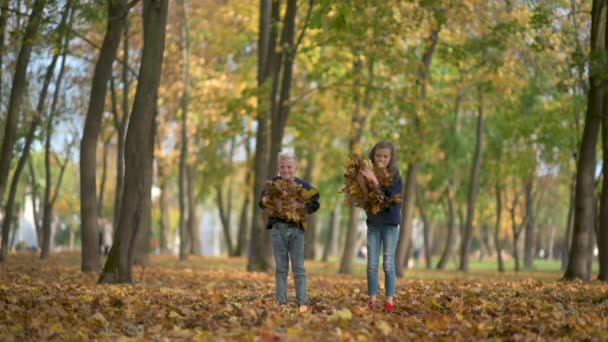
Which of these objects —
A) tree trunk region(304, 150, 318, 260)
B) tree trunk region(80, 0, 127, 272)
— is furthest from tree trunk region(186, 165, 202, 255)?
tree trunk region(80, 0, 127, 272)

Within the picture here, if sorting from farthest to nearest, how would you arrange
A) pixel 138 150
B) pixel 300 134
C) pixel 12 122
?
pixel 300 134, pixel 12 122, pixel 138 150

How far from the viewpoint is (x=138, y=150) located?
15.1 metres

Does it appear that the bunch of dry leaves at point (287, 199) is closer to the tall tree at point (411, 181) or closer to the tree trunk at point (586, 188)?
the tree trunk at point (586, 188)

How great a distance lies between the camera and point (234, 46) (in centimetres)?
3531

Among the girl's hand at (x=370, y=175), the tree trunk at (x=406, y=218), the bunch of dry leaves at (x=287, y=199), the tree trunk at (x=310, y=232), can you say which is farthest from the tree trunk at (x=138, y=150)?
the tree trunk at (x=310, y=232)

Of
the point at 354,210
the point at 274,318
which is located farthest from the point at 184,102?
the point at 274,318

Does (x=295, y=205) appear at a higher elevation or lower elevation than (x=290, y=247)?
higher

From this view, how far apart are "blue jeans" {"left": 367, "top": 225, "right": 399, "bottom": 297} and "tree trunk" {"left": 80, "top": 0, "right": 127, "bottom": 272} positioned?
8612 mm

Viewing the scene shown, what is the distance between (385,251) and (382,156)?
1.10 metres

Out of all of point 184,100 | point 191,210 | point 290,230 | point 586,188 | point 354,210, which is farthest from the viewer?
point 191,210

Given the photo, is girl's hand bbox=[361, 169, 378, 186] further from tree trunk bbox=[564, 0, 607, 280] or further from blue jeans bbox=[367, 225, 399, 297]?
tree trunk bbox=[564, 0, 607, 280]

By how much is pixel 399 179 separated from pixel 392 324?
2.22 m

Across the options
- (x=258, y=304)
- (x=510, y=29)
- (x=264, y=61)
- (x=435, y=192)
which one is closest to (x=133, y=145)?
(x=258, y=304)

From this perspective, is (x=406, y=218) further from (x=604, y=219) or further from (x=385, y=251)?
(x=385, y=251)
